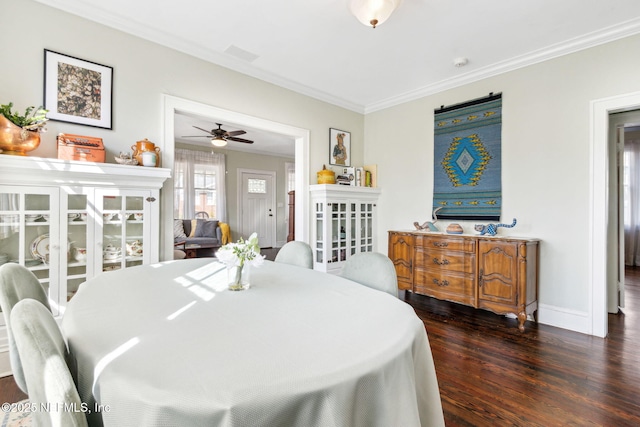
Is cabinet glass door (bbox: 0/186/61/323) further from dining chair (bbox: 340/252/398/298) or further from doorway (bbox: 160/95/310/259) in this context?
dining chair (bbox: 340/252/398/298)

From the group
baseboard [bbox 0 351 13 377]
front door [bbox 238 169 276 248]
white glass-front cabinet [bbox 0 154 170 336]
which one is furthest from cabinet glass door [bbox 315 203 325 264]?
front door [bbox 238 169 276 248]

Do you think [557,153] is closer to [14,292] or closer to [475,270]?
[475,270]

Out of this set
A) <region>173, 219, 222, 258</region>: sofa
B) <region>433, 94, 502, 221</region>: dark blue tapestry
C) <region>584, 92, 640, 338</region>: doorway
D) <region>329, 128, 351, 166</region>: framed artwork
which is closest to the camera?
<region>584, 92, 640, 338</region>: doorway

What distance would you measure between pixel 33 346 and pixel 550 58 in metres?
4.22

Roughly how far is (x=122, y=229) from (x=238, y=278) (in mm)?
1529

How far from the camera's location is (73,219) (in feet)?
7.30

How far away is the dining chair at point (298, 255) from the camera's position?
87.6 inches

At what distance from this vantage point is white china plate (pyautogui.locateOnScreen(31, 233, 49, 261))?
2102 mm

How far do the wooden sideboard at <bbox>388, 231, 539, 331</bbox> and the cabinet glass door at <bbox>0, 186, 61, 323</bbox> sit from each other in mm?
3336

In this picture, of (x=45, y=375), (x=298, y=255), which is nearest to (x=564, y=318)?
(x=298, y=255)

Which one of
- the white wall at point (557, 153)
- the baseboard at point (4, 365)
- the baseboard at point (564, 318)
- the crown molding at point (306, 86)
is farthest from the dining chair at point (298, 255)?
the baseboard at point (564, 318)

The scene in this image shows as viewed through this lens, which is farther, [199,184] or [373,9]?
[199,184]

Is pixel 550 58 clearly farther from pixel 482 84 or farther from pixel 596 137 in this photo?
pixel 596 137

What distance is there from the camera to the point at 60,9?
2361 millimetres
